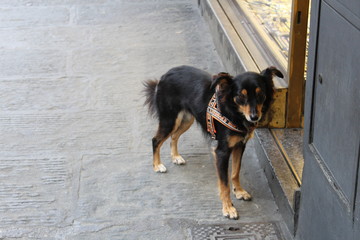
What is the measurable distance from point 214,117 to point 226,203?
67 cm

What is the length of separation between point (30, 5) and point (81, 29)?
1.62 meters

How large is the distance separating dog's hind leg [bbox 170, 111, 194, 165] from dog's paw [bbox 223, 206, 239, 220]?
2.90ft

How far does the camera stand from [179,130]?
5.36 m

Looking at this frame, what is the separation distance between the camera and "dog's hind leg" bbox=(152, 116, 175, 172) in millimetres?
5156

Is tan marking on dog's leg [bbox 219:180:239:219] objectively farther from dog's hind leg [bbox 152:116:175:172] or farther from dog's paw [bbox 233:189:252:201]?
dog's hind leg [bbox 152:116:175:172]

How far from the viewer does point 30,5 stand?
10.0m

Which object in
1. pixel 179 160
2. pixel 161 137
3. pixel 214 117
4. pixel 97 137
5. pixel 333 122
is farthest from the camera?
pixel 97 137

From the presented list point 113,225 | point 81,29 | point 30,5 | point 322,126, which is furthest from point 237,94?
point 30,5

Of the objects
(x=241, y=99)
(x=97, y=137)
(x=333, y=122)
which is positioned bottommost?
(x=97, y=137)

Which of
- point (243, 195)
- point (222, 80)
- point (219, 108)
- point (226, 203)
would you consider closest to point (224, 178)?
point (226, 203)

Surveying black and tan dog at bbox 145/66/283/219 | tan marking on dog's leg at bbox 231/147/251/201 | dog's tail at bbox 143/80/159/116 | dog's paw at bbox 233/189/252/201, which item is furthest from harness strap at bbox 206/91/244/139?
dog's tail at bbox 143/80/159/116

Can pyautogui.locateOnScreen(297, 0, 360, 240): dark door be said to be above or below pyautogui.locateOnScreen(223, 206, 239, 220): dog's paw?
above

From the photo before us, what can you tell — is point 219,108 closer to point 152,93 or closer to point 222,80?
point 222,80

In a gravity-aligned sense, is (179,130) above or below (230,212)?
above
